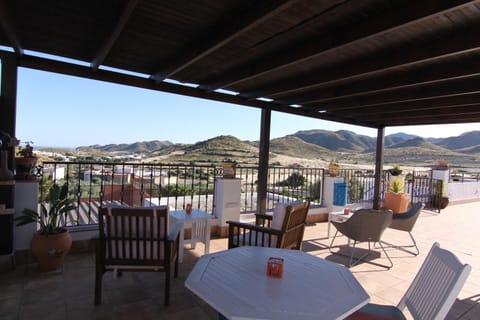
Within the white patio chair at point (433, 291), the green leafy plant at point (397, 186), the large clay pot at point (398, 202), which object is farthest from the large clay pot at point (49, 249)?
the green leafy plant at point (397, 186)

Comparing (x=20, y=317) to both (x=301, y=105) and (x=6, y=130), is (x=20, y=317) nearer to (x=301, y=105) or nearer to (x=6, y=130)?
(x=6, y=130)

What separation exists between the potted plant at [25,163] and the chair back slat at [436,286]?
387 centimetres

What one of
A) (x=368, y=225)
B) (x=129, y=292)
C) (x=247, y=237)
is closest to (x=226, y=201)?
(x=247, y=237)

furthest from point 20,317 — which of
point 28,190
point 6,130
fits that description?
point 6,130

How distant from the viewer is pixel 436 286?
5.09 feet

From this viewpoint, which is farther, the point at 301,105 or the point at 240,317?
the point at 301,105

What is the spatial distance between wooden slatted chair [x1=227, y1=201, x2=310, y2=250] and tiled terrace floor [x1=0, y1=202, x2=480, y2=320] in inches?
30.0

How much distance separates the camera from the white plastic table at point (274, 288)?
1.31 meters

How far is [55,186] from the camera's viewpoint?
3164mm

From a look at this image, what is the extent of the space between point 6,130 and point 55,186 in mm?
855

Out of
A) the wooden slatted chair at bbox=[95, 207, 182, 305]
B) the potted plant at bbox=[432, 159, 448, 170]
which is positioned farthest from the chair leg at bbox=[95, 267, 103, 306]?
the potted plant at bbox=[432, 159, 448, 170]

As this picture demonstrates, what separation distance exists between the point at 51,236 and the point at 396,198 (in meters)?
7.48

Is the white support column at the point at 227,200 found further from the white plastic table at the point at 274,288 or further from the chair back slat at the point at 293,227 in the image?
the white plastic table at the point at 274,288

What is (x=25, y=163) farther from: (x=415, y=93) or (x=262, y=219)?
(x=415, y=93)
